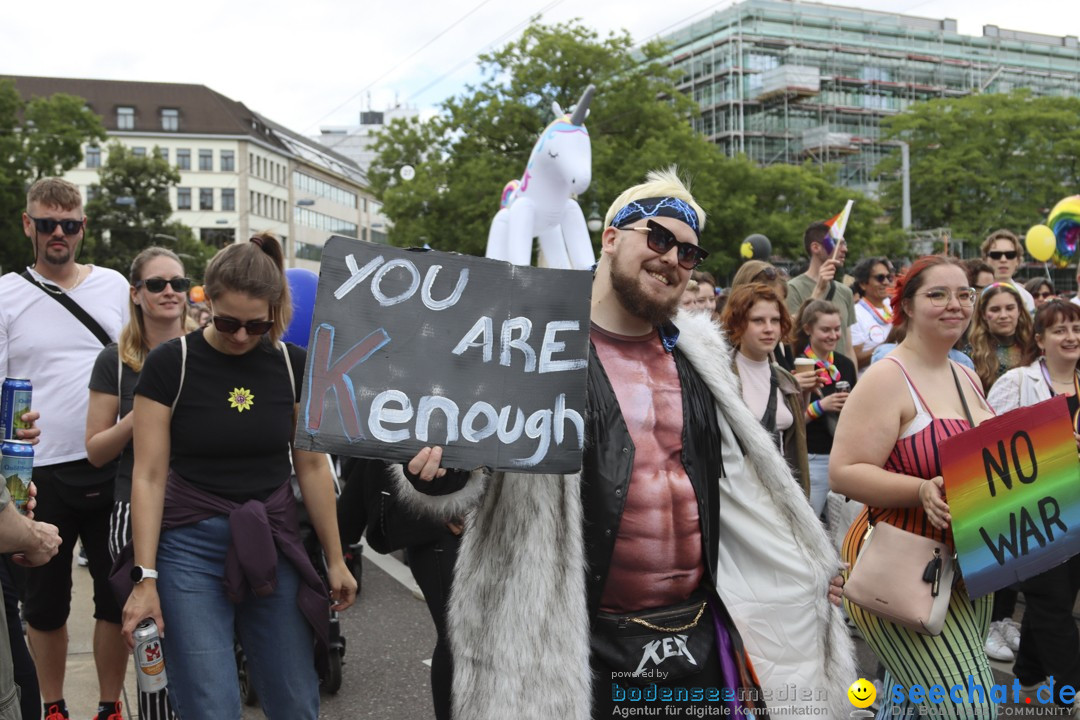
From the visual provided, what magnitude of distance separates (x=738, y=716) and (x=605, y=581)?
0.54m

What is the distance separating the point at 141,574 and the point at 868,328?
233 inches

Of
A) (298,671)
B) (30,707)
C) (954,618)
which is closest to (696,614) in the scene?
(954,618)

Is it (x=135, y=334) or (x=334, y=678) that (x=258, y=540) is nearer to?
(x=135, y=334)

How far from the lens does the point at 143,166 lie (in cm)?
5972

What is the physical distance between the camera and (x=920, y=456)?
3.54 metres

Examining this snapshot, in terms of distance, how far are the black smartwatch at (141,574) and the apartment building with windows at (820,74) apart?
68752 millimetres

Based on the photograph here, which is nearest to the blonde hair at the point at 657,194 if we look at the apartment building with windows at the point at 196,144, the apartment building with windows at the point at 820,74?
the apartment building with windows at the point at 820,74

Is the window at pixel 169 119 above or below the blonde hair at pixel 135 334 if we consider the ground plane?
above

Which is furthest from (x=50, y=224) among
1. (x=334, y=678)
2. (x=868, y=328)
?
(x=868, y=328)

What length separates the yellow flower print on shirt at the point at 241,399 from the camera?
3.50m

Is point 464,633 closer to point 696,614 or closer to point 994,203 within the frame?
point 696,614

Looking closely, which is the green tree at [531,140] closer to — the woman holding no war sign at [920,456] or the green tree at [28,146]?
the green tree at [28,146]

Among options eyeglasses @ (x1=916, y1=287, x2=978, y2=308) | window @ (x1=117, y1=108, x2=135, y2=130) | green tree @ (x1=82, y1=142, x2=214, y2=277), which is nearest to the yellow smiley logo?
eyeglasses @ (x1=916, y1=287, x2=978, y2=308)

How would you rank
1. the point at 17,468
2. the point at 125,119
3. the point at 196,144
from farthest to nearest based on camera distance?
the point at 196,144 < the point at 125,119 < the point at 17,468
